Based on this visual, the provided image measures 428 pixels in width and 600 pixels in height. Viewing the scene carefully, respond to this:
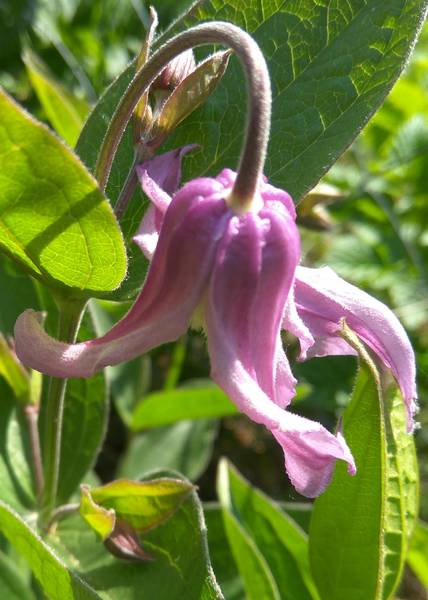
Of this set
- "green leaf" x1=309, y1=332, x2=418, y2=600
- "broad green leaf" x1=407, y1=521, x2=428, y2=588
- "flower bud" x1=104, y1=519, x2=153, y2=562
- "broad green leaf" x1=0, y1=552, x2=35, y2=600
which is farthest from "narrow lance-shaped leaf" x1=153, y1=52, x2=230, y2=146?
"broad green leaf" x1=407, y1=521, x2=428, y2=588

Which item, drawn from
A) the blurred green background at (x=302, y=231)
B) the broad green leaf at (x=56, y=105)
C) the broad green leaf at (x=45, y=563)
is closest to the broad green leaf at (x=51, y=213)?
→ the broad green leaf at (x=45, y=563)

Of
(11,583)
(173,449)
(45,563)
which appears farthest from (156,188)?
(173,449)

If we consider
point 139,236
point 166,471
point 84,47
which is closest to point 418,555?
point 166,471

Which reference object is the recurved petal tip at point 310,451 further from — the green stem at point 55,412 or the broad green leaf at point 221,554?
the broad green leaf at point 221,554

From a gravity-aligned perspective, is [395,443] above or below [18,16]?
below

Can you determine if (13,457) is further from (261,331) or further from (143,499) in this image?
(261,331)

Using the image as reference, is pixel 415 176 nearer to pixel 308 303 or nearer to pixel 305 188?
pixel 305 188
